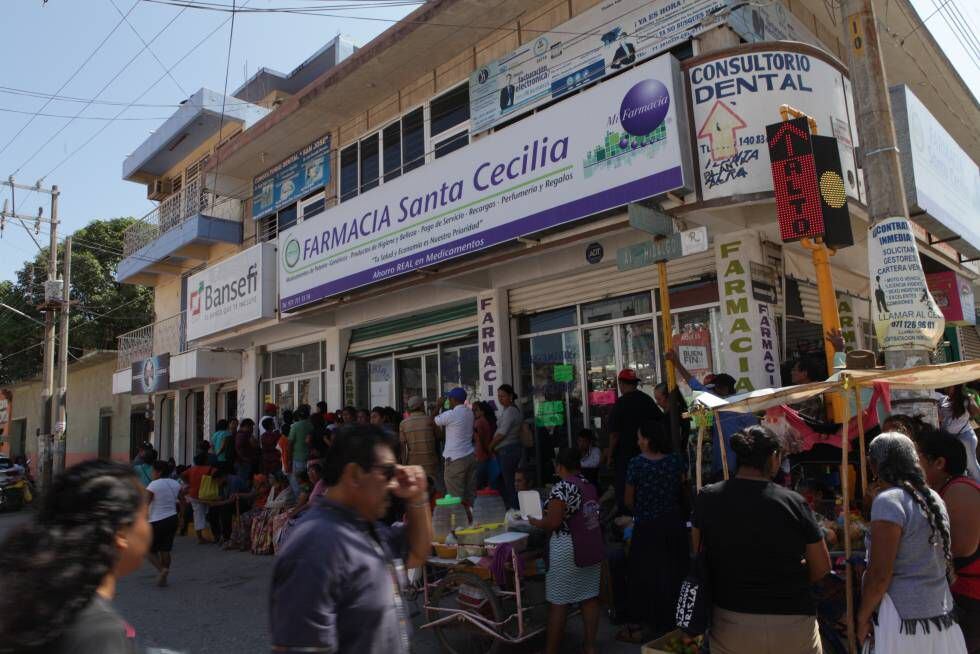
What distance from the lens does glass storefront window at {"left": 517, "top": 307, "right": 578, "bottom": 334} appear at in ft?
34.5

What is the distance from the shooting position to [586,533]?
16.8 ft

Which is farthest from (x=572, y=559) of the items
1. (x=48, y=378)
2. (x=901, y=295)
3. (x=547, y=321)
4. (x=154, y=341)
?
(x=48, y=378)

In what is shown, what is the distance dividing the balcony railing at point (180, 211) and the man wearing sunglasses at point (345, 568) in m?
16.9

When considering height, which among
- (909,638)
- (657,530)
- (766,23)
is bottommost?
(909,638)

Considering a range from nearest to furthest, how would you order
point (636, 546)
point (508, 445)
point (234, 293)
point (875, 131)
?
point (636, 546) < point (875, 131) < point (508, 445) < point (234, 293)

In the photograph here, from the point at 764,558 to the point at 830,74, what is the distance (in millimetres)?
6540

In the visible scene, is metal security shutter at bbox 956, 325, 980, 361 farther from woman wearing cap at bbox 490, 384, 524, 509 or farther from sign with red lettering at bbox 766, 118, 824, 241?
woman wearing cap at bbox 490, 384, 524, 509

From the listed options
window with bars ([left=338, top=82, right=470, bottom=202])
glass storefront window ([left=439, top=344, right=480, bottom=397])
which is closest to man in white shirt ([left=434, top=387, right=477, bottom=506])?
glass storefront window ([left=439, top=344, right=480, bottom=397])

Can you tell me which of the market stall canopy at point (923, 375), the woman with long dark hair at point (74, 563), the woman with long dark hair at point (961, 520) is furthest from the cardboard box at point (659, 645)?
the woman with long dark hair at point (74, 563)

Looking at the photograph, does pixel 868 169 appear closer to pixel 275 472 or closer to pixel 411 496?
pixel 411 496

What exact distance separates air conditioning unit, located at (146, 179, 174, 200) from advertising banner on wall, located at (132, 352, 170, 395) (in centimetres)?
579

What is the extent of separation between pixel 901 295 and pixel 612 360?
4.87 m

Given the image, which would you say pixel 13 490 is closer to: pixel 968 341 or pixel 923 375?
pixel 923 375

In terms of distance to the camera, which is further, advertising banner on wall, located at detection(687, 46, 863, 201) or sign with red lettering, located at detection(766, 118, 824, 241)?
advertising banner on wall, located at detection(687, 46, 863, 201)
